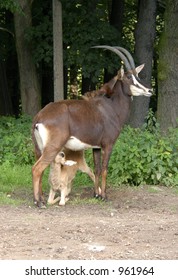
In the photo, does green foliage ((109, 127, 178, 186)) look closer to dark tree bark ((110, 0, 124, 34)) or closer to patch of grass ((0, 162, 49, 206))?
patch of grass ((0, 162, 49, 206))

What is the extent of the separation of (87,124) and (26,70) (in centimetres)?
800

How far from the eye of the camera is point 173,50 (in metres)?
15.1

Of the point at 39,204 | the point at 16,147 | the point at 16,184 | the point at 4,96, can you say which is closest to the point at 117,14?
the point at 4,96

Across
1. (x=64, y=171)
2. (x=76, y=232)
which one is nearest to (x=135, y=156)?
(x=64, y=171)

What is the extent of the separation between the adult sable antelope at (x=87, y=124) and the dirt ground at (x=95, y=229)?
520 millimetres

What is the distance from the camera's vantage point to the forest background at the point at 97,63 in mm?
11641

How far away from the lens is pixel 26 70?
17.7 meters

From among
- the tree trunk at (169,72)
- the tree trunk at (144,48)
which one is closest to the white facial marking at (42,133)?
the tree trunk at (169,72)

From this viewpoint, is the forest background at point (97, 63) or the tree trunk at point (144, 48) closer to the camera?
the forest background at point (97, 63)

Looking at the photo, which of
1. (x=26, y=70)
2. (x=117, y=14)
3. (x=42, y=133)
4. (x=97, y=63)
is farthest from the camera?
(x=117, y=14)

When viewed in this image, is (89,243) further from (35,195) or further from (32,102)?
(32,102)

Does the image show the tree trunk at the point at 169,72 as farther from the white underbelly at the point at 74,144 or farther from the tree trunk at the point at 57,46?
the white underbelly at the point at 74,144

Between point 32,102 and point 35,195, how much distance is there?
818 cm

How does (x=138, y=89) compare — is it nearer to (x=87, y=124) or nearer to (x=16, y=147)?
(x=87, y=124)
